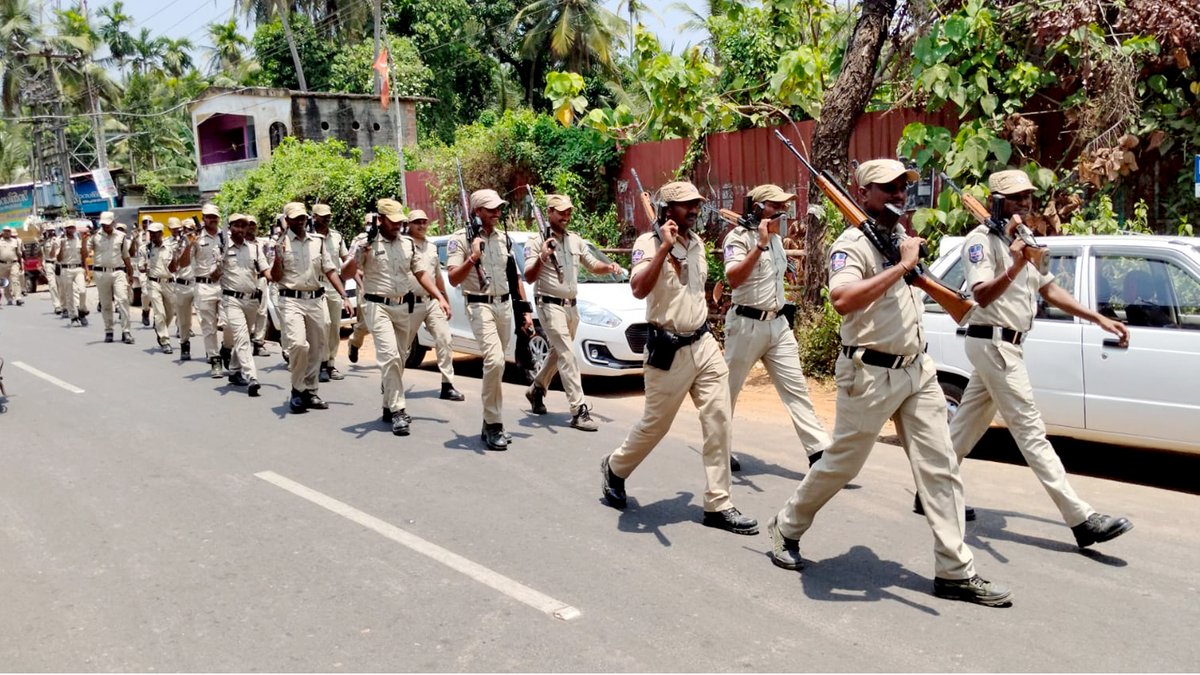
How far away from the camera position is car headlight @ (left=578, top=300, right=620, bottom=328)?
32.6 feet

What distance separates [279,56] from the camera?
133 feet

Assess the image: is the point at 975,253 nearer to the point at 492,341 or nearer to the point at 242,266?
the point at 492,341

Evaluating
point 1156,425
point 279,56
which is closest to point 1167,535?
point 1156,425

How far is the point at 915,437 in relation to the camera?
15.2 ft

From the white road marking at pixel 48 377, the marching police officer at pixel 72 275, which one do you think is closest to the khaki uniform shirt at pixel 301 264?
the white road marking at pixel 48 377

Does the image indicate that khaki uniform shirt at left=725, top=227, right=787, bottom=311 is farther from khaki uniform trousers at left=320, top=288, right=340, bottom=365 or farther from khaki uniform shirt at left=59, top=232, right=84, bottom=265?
khaki uniform shirt at left=59, top=232, right=84, bottom=265

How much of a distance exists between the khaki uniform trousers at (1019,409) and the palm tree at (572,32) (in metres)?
32.2

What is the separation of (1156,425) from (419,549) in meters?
4.45

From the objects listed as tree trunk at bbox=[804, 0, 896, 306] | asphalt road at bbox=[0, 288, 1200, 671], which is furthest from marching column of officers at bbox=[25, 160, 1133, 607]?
tree trunk at bbox=[804, 0, 896, 306]

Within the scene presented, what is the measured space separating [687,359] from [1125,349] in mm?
2828

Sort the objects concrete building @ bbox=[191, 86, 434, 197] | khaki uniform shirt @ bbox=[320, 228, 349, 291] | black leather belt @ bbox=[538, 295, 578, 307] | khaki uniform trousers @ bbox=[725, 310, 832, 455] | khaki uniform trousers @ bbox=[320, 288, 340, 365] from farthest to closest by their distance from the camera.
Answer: concrete building @ bbox=[191, 86, 434, 197] → khaki uniform trousers @ bbox=[320, 288, 340, 365] → khaki uniform shirt @ bbox=[320, 228, 349, 291] → black leather belt @ bbox=[538, 295, 578, 307] → khaki uniform trousers @ bbox=[725, 310, 832, 455]

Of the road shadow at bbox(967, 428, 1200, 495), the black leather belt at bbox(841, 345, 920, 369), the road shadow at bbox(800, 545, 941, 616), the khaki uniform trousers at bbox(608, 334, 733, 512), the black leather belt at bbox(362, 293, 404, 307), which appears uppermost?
the black leather belt at bbox(362, 293, 404, 307)

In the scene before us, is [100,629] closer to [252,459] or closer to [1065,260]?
[252,459]

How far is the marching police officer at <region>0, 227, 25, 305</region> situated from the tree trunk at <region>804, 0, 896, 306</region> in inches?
784
